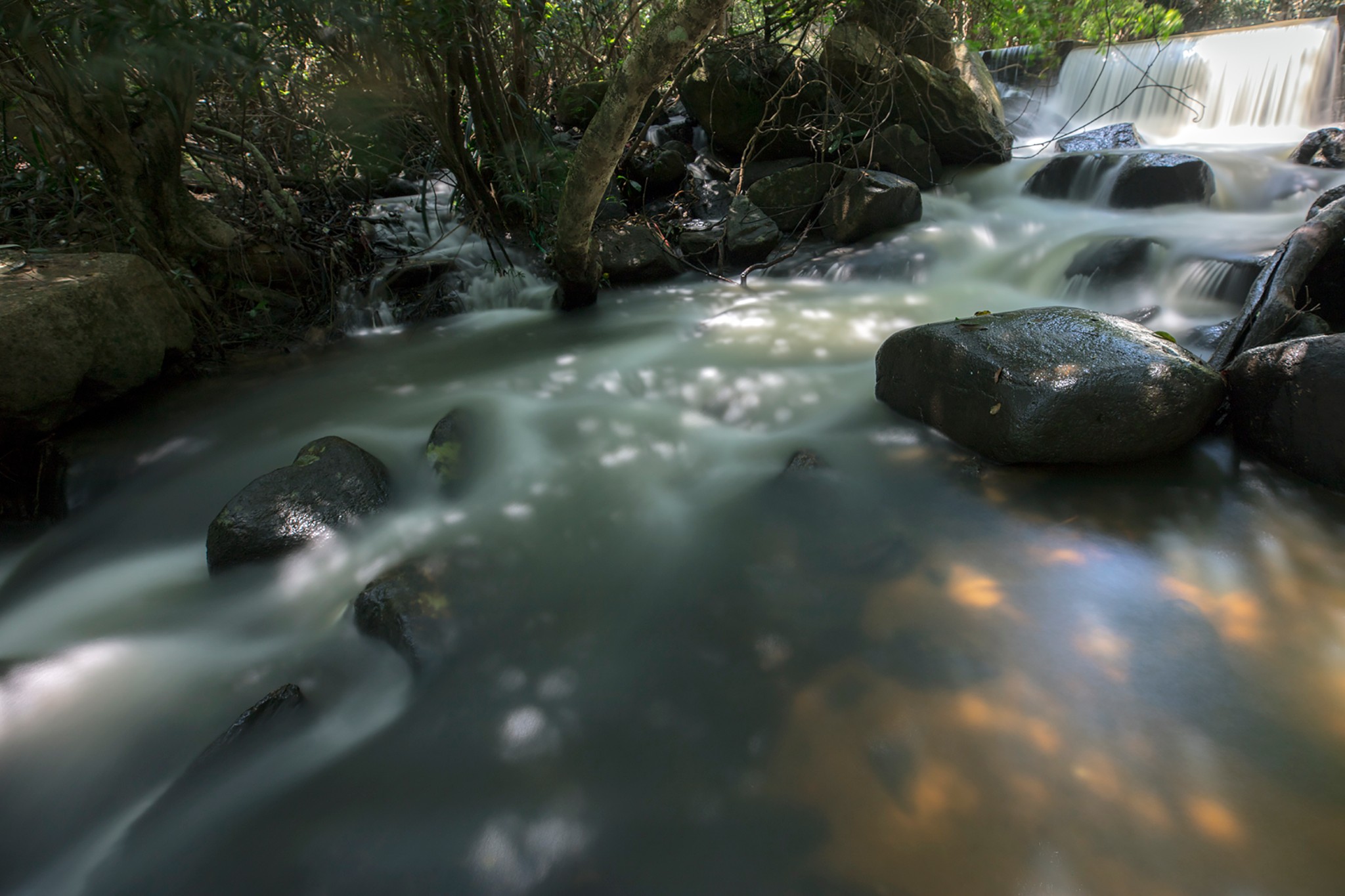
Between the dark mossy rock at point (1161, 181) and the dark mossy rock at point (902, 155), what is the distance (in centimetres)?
186

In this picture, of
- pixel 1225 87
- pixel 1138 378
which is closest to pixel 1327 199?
pixel 1138 378

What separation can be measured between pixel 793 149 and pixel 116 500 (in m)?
6.99

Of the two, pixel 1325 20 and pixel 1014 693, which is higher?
pixel 1325 20

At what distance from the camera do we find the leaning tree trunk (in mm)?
3273

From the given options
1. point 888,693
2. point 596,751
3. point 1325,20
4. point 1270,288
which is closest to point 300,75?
point 596,751

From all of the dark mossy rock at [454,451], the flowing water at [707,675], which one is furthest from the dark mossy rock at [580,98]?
the flowing water at [707,675]

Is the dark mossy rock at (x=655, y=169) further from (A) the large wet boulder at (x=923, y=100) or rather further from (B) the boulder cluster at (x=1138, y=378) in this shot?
(B) the boulder cluster at (x=1138, y=378)

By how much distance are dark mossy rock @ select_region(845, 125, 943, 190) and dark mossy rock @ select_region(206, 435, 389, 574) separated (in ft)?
20.7

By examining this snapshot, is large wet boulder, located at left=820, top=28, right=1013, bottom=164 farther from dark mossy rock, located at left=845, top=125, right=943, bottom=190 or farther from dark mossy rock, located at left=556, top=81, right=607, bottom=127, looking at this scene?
dark mossy rock, located at left=556, top=81, right=607, bottom=127

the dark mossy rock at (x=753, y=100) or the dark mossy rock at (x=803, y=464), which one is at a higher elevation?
the dark mossy rock at (x=753, y=100)

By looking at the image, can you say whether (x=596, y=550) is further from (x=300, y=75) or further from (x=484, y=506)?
(x=300, y=75)

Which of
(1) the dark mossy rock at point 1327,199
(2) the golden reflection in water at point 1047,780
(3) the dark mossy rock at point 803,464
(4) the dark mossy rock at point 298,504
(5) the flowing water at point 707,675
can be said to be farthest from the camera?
(1) the dark mossy rock at point 1327,199

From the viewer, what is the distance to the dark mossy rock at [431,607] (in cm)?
224

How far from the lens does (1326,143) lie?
654cm
